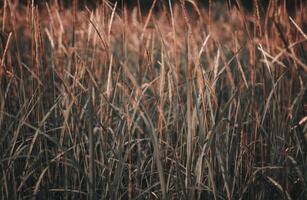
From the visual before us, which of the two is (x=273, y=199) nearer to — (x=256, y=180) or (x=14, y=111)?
(x=256, y=180)

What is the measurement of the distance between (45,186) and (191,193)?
41cm

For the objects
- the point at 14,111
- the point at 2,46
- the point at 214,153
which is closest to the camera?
the point at 214,153

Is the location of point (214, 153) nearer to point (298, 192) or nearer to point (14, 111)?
point (298, 192)

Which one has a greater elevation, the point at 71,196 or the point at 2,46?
the point at 2,46

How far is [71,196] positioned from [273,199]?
562mm

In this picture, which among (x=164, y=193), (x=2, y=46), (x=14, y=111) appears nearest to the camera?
(x=164, y=193)

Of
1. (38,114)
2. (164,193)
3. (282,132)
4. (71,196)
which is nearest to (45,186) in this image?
(71,196)

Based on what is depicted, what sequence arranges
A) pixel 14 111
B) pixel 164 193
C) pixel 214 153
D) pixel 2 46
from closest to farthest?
1. pixel 164 193
2. pixel 214 153
3. pixel 2 46
4. pixel 14 111

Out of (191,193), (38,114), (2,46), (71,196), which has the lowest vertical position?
(71,196)

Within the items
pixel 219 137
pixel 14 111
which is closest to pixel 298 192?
pixel 219 137

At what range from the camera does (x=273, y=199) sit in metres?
1.09

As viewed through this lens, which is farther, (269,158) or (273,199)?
(269,158)

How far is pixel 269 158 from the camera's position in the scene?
1.22 meters

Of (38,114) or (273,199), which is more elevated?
(38,114)
